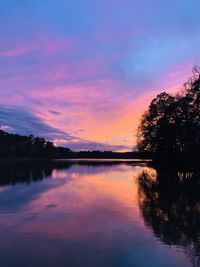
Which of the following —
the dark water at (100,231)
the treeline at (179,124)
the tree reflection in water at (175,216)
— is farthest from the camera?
the treeline at (179,124)

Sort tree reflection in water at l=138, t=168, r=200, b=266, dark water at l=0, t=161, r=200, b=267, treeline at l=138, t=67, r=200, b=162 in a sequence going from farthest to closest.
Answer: treeline at l=138, t=67, r=200, b=162 → tree reflection in water at l=138, t=168, r=200, b=266 → dark water at l=0, t=161, r=200, b=267

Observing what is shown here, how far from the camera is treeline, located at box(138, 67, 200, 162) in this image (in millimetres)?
62062

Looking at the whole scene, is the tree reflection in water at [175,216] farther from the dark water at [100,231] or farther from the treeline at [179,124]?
the treeline at [179,124]

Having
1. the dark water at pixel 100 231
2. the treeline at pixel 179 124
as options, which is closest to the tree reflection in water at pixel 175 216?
the dark water at pixel 100 231

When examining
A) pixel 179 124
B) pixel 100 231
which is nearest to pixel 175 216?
pixel 100 231

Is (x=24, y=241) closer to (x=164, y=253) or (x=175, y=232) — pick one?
(x=164, y=253)

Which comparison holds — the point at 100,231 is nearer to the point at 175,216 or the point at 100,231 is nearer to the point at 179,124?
the point at 175,216

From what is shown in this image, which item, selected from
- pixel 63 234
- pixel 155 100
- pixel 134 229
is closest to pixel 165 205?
pixel 134 229

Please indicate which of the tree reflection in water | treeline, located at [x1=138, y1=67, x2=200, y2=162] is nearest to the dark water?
the tree reflection in water

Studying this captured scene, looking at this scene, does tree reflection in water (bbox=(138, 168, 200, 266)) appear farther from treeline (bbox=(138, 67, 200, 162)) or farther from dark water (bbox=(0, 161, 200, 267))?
treeline (bbox=(138, 67, 200, 162))

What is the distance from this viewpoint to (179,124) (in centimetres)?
6719

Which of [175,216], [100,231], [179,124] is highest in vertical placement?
[179,124]

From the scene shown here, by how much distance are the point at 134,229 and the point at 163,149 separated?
59.7 m

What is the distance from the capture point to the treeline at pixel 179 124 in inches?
2443
